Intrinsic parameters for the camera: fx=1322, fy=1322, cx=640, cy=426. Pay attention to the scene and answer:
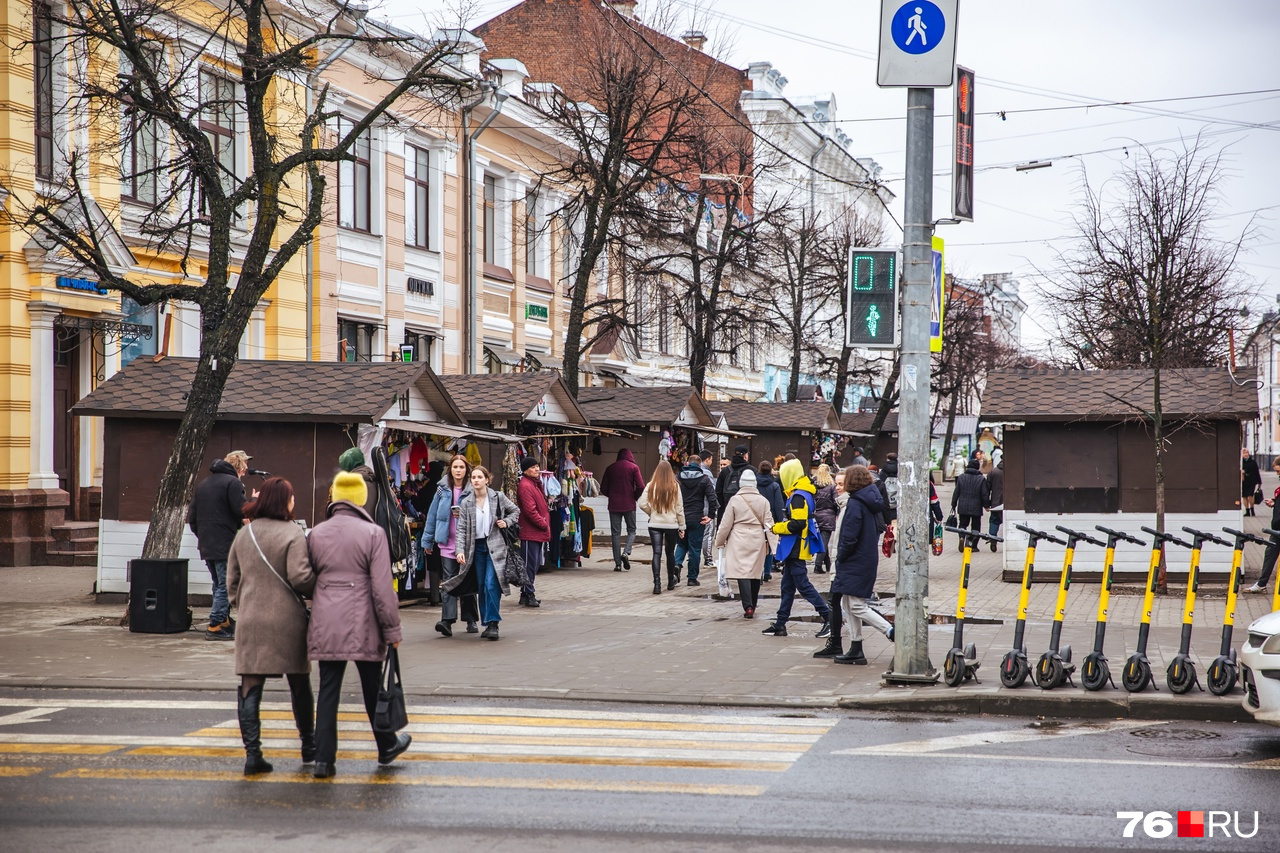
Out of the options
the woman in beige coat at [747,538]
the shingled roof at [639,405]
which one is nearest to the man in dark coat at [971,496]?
the shingled roof at [639,405]

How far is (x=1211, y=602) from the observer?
17156 millimetres

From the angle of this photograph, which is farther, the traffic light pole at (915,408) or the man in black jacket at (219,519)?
the man in black jacket at (219,519)

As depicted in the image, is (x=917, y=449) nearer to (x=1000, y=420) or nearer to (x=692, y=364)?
(x=1000, y=420)

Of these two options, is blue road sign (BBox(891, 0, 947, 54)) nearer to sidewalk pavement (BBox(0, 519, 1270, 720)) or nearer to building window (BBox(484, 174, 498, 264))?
sidewalk pavement (BBox(0, 519, 1270, 720))

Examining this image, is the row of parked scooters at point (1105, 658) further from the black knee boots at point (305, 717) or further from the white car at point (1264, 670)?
the black knee boots at point (305, 717)

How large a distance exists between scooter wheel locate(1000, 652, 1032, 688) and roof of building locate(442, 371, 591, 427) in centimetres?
1176

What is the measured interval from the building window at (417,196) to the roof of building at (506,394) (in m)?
9.17

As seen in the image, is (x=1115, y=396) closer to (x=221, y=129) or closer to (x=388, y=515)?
(x=388, y=515)

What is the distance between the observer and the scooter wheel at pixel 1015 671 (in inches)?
394

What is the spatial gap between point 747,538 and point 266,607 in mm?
8280

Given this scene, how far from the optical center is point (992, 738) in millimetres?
8734

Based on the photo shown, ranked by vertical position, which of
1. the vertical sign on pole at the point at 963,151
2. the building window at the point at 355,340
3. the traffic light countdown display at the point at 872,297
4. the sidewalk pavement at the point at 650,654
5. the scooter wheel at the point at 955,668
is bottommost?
the sidewalk pavement at the point at 650,654

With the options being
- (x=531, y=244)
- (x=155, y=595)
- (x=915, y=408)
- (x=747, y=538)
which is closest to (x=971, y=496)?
(x=747, y=538)

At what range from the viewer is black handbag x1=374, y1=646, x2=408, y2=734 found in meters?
7.51
